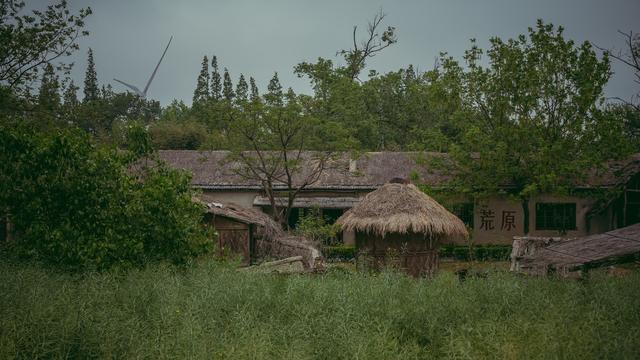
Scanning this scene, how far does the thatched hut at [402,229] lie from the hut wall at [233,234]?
9.94 feet

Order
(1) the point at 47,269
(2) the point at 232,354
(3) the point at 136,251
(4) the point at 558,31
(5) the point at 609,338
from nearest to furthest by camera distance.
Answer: (2) the point at 232,354
(5) the point at 609,338
(1) the point at 47,269
(3) the point at 136,251
(4) the point at 558,31

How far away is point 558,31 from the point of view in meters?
18.0

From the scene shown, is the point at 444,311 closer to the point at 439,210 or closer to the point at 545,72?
the point at 439,210

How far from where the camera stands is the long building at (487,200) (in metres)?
20.1

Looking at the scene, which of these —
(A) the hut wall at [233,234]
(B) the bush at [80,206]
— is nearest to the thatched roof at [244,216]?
(A) the hut wall at [233,234]

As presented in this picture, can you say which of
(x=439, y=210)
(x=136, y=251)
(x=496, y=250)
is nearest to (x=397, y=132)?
(x=496, y=250)

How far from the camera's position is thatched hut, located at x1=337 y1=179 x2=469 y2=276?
14180 mm

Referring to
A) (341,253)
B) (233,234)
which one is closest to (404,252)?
(233,234)

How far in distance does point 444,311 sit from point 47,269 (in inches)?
266

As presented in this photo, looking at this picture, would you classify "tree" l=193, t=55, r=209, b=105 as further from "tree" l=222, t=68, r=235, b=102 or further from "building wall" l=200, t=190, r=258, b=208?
"building wall" l=200, t=190, r=258, b=208

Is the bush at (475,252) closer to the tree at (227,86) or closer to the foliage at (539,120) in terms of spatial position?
the foliage at (539,120)

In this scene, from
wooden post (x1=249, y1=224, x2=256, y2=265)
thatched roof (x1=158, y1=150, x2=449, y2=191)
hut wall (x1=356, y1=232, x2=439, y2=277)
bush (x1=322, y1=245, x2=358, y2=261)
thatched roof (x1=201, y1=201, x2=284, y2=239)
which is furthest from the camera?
thatched roof (x1=158, y1=150, x2=449, y2=191)

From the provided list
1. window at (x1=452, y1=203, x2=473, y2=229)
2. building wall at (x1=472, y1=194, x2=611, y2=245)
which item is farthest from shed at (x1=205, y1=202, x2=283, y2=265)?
building wall at (x1=472, y1=194, x2=611, y2=245)

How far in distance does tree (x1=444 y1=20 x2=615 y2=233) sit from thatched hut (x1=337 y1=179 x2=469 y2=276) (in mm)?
3922
